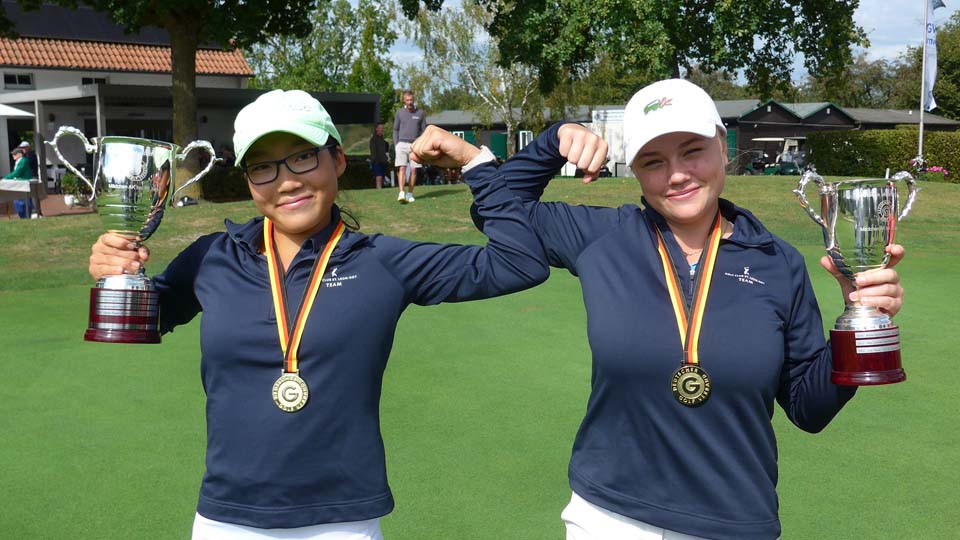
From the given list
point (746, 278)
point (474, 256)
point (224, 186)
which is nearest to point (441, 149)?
point (474, 256)

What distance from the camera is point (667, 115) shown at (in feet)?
8.38

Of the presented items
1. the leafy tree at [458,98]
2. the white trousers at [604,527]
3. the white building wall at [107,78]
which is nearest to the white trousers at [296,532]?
the white trousers at [604,527]

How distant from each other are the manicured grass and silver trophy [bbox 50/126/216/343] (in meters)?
0.69

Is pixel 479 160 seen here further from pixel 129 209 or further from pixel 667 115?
pixel 129 209

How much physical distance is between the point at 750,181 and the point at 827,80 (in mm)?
10817

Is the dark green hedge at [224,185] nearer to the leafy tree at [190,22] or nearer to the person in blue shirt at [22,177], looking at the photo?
the leafy tree at [190,22]

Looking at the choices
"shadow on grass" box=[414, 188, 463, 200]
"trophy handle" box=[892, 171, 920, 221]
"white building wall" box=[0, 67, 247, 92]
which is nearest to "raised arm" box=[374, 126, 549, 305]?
"trophy handle" box=[892, 171, 920, 221]

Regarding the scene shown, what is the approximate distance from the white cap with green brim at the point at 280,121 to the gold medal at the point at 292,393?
24.6 inches

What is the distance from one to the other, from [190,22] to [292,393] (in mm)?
19787

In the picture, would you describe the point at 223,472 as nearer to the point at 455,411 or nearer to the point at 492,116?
the point at 455,411

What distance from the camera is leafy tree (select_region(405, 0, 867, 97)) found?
24359mm

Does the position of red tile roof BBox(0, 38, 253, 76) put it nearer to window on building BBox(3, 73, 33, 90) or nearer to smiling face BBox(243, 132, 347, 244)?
window on building BBox(3, 73, 33, 90)

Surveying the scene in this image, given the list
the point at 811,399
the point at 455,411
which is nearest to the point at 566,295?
the point at 455,411

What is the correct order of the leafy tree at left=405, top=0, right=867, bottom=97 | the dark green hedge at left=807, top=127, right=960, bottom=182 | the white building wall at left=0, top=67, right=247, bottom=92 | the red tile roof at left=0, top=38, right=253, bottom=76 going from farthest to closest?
the white building wall at left=0, top=67, right=247, bottom=92, the red tile roof at left=0, top=38, right=253, bottom=76, the dark green hedge at left=807, top=127, right=960, bottom=182, the leafy tree at left=405, top=0, right=867, bottom=97
